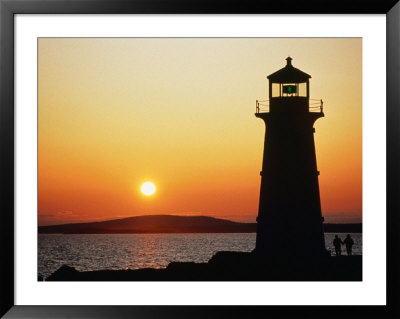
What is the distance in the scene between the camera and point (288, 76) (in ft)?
30.7

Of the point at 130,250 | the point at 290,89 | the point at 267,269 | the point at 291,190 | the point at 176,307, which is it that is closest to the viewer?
the point at 176,307

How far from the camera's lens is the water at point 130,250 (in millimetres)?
27031

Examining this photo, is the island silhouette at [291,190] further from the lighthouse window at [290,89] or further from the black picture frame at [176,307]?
the black picture frame at [176,307]

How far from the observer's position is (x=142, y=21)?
373cm

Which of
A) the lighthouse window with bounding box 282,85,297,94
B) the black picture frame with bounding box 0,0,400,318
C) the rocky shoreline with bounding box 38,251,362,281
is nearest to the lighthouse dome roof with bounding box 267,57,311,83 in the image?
the lighthouse window with bounding box 282,85,297,94

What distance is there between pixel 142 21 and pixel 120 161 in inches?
373

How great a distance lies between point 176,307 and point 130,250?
3192 centimetres

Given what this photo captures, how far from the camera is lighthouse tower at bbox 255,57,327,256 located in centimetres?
891

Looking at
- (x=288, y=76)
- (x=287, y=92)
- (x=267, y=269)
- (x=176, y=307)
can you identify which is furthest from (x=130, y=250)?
(x=176, y=307)

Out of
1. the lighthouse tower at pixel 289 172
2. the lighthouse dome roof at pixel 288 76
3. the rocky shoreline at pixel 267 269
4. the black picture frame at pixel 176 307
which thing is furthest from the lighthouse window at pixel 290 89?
the black picture frame at pixel 176 307

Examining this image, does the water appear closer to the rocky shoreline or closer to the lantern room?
the rocky shoreline

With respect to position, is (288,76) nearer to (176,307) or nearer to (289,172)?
(289,172)

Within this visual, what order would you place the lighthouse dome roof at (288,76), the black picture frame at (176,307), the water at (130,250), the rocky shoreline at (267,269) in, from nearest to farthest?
1. the black picture frame at (176,307)
2. the rocky shoreline at (267,269)
3. the lighthouse dome roof at (288,76)
4. the water at (130,250)

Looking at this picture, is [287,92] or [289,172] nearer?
[289,172]
